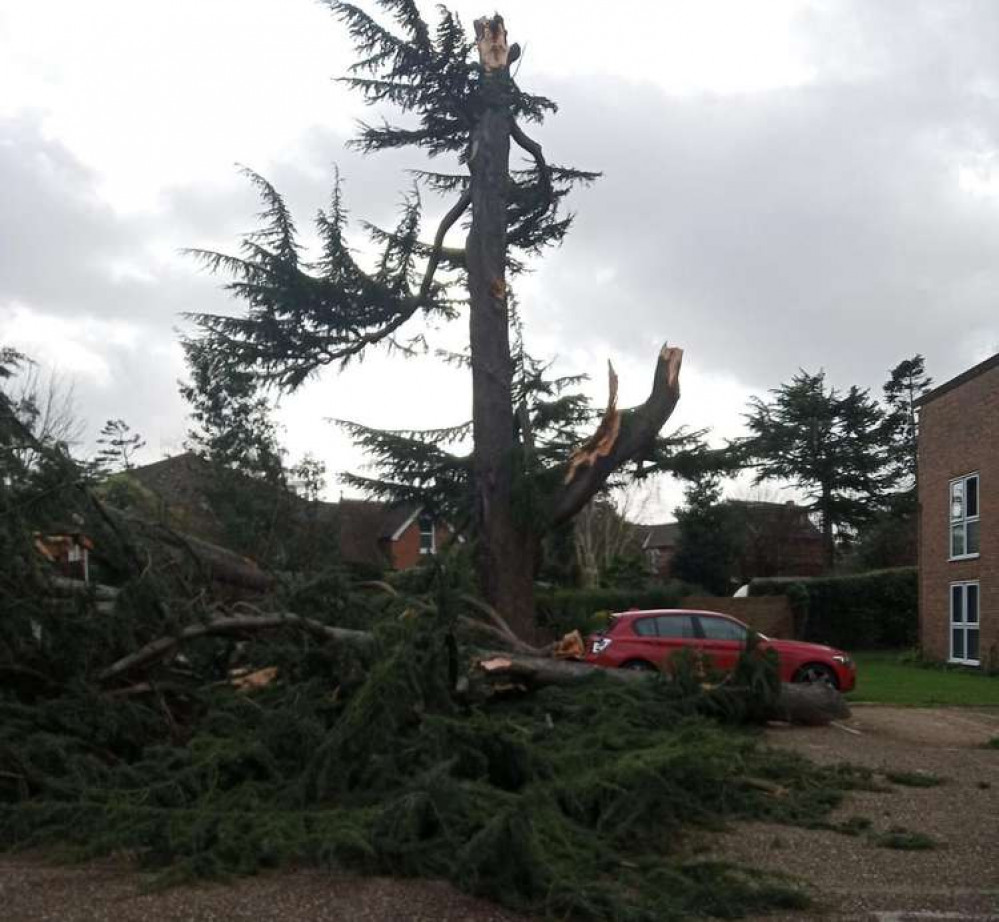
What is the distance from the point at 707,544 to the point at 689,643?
82.5 ft

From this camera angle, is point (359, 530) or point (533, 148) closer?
point (533, 148)

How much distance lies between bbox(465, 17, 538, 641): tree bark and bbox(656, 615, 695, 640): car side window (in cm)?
196

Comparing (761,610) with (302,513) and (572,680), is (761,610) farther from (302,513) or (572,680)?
(572,680)

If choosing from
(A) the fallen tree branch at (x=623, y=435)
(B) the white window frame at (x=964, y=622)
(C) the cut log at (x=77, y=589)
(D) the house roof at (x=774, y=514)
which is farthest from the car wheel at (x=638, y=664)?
(D) the house roof at (x=774, y=514)

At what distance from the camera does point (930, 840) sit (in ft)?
24.3

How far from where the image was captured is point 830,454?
4884cm

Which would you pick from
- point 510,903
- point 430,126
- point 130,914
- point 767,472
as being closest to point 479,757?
point 510,903

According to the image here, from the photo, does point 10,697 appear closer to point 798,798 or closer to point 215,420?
point 798,798

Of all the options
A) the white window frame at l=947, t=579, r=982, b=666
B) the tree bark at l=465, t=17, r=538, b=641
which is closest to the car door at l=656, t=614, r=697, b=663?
the tree bark at l=465, t=17, r=538, b=641

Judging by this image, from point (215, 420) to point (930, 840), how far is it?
69.8 ft

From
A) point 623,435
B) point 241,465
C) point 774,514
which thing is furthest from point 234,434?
point 774,514

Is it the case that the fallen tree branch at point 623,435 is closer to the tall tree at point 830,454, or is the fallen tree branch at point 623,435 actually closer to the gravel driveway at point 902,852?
the gravel driveway at point 902,852

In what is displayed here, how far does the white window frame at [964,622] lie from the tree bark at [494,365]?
11934 millimetres

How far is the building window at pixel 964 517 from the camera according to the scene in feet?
83.5
